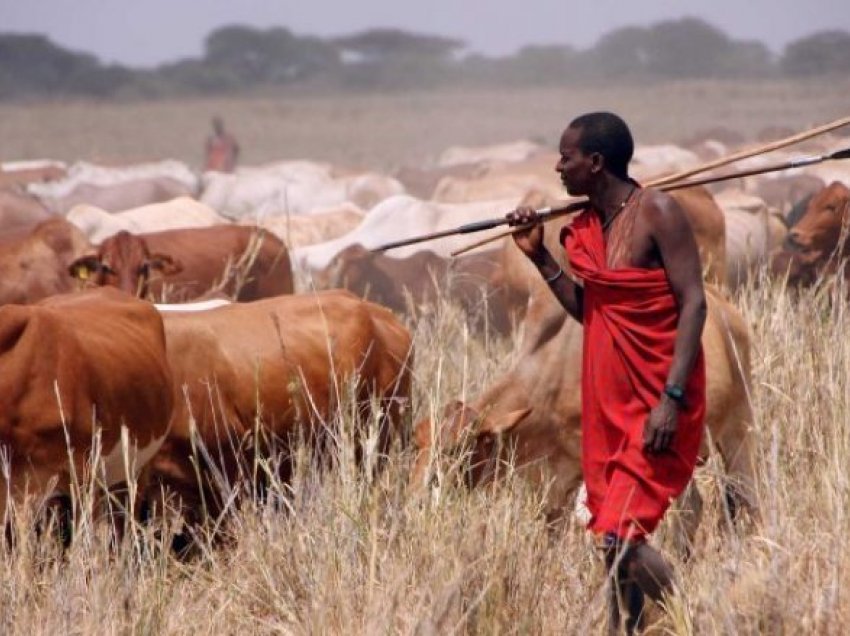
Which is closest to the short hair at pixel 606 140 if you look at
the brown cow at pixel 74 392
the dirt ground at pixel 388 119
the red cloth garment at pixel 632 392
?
the red cloth garment at pixel 632 392

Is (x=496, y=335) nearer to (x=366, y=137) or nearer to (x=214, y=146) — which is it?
(x=214, y=146)

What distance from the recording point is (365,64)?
108 m

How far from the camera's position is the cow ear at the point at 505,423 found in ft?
26.3

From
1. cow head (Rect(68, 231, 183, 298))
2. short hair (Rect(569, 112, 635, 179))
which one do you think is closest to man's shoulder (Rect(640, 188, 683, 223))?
short hair (Rect(569, 112, 635, 179))

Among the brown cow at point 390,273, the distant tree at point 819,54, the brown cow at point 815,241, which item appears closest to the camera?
the brown cow at point 815,241

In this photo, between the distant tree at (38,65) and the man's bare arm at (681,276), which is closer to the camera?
the man's bare arm at (681,276)

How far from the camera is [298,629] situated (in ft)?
21.0

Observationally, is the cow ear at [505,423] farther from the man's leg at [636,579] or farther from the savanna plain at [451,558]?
the man's leg at [636,579]

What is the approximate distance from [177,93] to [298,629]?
9730 cm

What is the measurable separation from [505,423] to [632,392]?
163 centimetres

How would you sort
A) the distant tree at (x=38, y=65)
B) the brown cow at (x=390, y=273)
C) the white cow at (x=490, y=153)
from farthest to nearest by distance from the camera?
the distant tree at (x=38, y=65), the white cow at (x=490, y=153), the brown cow at (x=390, y=273)

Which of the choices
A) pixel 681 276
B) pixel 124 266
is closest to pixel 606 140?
pixel 681 276

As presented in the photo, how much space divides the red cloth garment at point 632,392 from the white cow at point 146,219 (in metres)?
12.1

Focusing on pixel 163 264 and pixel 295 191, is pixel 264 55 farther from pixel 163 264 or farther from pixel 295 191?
pixel 163 264
